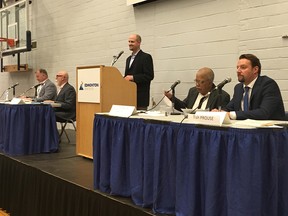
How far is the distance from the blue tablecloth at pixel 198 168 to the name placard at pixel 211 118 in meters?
0.05

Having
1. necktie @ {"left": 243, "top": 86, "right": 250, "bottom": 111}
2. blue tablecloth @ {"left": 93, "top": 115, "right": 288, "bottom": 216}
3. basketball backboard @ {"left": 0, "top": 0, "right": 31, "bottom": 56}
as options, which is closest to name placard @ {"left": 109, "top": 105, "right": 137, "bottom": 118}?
blue tablecloth @ {"left": 93, "top": 115, "right": 288, "bottom": 216}

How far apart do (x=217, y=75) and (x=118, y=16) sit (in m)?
2.12

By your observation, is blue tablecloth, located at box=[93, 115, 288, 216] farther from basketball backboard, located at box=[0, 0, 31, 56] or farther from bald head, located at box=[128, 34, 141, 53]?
basketball backboard, located at box=[0, 0, 31, 56]

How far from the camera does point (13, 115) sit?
4105mm

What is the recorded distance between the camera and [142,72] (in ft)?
13.7

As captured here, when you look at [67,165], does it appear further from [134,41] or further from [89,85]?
[134,41]

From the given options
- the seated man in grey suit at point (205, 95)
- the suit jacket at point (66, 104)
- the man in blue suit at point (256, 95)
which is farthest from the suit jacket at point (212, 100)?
the suit jacket at point (66, 104)

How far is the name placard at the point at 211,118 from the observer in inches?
75.7

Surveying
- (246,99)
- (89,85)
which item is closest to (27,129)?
(89,85)

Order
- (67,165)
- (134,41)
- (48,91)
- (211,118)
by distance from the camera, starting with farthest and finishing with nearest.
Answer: (48,91) < (134,41) < (67,165) < (211,118)

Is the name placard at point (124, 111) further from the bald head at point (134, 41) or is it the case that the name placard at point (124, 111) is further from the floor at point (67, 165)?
the bald head at point (134, 41)

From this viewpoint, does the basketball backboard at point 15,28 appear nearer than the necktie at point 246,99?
No

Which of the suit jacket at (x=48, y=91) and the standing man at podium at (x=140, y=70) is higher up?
the standing man at podium at (x=140, y=70)

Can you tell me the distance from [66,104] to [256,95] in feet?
9.12
